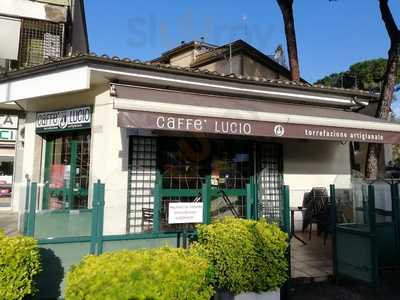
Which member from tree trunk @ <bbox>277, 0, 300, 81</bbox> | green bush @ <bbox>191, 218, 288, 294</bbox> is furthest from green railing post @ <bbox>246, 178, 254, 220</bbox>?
tree trunk @ <bbox>277, 0, 300, 81</bbox>

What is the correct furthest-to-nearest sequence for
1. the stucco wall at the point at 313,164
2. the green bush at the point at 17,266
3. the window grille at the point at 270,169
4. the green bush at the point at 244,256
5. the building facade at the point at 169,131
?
1. the stucco wall at the point at 313,164
2. the window grille at the point at 270,169
3. the building facade at the point at 169,131
4. the green bush at the point at 244,256
5. the green bush at the point at 17,266

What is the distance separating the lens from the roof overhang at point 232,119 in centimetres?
798

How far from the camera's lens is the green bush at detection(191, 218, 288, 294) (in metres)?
5.29

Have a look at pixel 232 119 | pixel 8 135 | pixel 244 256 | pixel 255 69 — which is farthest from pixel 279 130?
pixel 255 69

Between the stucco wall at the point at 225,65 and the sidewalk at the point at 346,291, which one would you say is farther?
the stucco wall at the point at 225,65

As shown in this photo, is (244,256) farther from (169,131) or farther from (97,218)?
(169,131)

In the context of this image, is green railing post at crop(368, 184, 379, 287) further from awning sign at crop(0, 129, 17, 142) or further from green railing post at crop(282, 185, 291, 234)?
awning sign at crop(0, 129, 17, 142)

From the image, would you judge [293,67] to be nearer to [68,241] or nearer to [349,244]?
[349,244]

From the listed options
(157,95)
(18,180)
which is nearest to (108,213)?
(157,95)

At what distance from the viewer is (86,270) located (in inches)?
159

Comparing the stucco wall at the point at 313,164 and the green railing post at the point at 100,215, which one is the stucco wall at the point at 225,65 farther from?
the green railing post at the point at 100,215

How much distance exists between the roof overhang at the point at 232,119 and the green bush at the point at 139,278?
13.0 ft

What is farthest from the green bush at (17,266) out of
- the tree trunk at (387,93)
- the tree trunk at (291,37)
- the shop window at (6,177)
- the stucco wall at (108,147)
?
the tree trunk at (291,37)

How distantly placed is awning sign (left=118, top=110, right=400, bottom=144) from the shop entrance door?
3487mm
